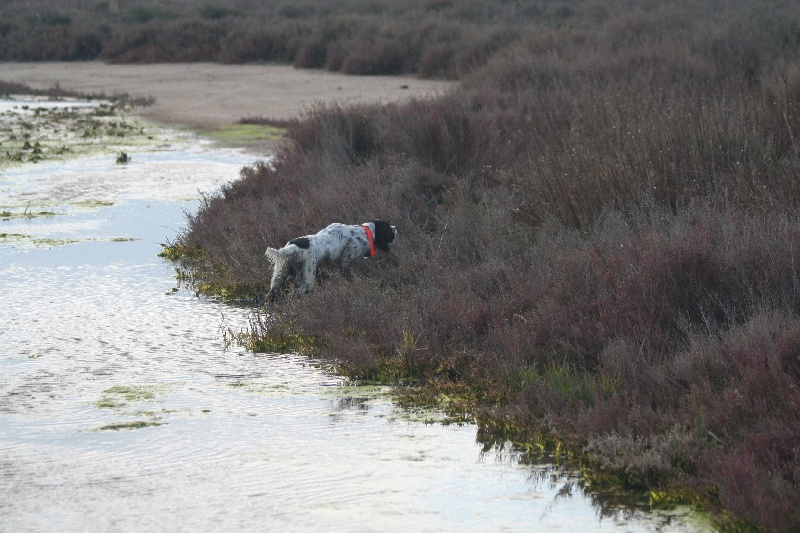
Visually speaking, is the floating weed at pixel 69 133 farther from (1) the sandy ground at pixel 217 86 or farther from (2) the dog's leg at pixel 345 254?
(2) the dog's leg at pixel 345 254

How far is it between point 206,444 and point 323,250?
318cm

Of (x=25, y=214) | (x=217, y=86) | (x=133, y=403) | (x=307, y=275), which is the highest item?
(x=217, y=86)

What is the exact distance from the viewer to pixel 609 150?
9695 mm

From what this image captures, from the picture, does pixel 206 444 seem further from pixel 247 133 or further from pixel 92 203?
pixel 247 133

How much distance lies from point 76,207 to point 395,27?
1779cm

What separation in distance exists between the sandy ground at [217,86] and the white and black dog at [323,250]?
9.67 metres

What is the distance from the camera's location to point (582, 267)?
7.59 m

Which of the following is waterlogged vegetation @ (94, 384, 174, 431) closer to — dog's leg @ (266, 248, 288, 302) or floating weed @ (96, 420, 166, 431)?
floating weed @ (96, 420, 166, 431)

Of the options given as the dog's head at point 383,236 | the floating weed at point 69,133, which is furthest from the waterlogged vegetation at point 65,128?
the dog's head at point 383,236

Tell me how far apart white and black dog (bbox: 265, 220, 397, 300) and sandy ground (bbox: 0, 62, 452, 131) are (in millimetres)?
9673

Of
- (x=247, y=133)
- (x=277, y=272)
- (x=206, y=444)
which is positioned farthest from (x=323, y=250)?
(x=247, y=133)

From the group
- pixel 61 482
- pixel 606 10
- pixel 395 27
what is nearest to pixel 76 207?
pixel 61 482

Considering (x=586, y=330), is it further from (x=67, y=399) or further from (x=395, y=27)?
(x=395, y=27)

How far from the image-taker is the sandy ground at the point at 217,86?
23.0 m
